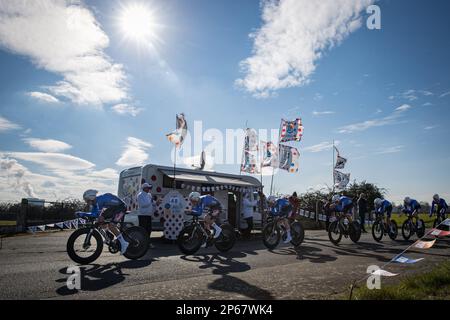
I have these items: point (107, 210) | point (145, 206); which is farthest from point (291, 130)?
point (107, 210)

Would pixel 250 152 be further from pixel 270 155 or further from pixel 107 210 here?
pixel 107 210

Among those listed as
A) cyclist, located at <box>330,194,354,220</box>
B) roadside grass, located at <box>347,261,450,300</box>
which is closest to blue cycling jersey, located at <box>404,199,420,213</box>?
cyclist, located at <box>330,194,354,220</box>

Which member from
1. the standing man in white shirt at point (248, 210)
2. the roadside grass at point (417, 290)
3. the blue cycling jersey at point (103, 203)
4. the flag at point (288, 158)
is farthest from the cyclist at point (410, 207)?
the blue cycling jersey at point (103, 203)

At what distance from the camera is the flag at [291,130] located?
19609 mm

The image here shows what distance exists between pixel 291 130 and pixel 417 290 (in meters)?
15.9

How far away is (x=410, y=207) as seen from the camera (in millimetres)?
13711

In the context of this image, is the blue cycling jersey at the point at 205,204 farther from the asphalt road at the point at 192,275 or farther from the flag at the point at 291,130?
the flag at the point at 291,130

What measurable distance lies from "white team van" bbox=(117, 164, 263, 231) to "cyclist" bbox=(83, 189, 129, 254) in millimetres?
3915

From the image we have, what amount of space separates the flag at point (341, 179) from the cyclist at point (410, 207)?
32.0 feet

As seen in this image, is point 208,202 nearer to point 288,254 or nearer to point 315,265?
point 288,254

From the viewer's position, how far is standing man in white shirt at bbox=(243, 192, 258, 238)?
1357 cm
